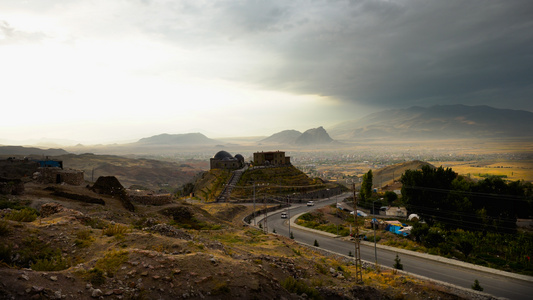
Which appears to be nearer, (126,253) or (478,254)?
(126,253)

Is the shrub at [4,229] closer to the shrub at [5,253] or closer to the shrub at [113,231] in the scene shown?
the shrub at [5,253]

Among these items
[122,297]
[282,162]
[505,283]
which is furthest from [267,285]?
[282,162]

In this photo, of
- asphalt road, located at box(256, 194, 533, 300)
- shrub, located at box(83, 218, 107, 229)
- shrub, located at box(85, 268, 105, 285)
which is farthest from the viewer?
asphalt road, located at box(256, 194, 533, 300)

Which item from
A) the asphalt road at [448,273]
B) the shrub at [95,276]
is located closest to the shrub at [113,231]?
the shrub at [95,276]

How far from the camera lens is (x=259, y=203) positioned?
83.1 m

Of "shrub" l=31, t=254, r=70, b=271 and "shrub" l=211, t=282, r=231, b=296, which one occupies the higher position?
"shrub" l=31, t=254, r=70, b=271

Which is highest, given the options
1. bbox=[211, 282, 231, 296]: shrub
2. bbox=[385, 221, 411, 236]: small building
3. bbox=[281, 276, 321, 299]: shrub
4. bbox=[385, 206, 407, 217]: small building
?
bbox=[211, 282, 231, 296]: shrub

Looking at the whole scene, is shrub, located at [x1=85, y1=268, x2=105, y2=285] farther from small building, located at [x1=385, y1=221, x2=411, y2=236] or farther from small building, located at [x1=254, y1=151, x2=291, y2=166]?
small building, located at [x1=254, y1=151, x2=291, y2=166]

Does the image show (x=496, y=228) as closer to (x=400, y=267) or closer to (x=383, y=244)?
(x=383, y=244)

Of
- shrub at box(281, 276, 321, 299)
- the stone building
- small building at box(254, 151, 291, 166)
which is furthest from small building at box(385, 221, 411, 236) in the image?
small building at box(254, 151, 291, 166)

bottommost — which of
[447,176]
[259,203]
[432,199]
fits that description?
[259,203]

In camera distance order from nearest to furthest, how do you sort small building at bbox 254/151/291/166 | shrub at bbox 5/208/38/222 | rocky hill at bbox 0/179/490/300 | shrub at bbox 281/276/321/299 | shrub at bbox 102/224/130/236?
1. rocky hill at bbox 0/179/490/300
2. shrub at bbox 281/276/321/299
3. shrub at bbox 102/224/130/236
4. shrub at bbox 5/208/38/222
5. small building at bbox 254/151/291/166

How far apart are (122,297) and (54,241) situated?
20.9ft

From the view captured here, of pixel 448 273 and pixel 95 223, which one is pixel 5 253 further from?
pixel 448 273
